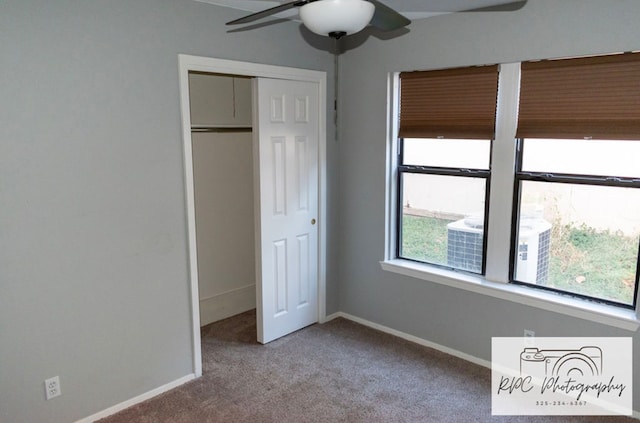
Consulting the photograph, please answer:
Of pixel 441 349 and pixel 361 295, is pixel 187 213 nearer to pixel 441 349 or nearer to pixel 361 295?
pixel 361 295

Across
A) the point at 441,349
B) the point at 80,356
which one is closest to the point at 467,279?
the point at 441,349

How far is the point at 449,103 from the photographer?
10.6 feet

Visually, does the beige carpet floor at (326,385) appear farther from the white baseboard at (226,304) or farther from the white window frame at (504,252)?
the white window frame at (504,252)

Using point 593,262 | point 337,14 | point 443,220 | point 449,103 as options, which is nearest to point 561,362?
point 593,262

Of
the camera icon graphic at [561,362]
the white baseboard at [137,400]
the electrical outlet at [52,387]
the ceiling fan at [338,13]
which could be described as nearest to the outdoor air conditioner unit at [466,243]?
the camera icon graphic at [561,362]

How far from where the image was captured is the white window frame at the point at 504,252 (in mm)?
2760

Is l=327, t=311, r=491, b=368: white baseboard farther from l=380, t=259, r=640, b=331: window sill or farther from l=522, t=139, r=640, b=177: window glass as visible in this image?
l=522, t=139, r=640, b=177: window glass

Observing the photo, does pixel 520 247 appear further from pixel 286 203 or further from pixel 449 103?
pixel 286 203

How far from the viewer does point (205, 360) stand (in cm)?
334

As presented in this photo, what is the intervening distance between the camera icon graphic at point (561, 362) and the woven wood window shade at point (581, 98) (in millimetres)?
1277

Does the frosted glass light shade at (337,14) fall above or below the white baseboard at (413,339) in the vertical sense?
above

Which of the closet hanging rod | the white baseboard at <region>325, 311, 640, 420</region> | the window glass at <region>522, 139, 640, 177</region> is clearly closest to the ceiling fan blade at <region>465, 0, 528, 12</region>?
the window glass at <region>522, 139, 640, 177</region>

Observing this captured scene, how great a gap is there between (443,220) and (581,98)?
3.97 feet

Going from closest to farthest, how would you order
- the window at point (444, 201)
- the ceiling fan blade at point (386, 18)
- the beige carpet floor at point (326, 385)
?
the ceiling fan blade at point (386, 18) → the beige carpet floor at point (326, 385) → the window at point (444, 201)
